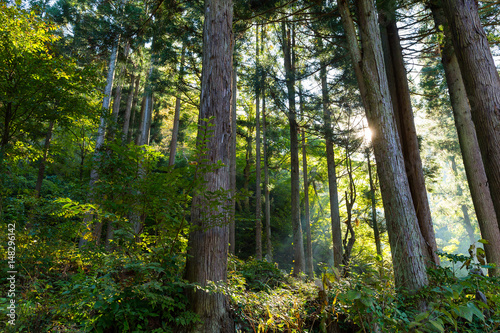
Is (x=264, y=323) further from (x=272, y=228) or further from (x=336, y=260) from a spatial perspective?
(x=272, y=228)

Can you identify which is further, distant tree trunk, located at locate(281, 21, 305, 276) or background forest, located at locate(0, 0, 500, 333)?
distant tree trunk, located at locate(281, 21, 305, 276)

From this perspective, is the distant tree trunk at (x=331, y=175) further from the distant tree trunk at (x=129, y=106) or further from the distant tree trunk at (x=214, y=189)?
the distant tree trunk at (x=129, y=106)

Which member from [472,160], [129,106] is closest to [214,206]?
[472,160]

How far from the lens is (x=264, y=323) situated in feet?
9.09

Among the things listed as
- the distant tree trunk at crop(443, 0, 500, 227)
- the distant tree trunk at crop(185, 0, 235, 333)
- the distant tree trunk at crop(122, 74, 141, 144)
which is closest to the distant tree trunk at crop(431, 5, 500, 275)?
the distant tree trunk at crop(443, 0, 500, 227)

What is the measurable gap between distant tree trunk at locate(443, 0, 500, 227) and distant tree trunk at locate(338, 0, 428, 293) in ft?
3.20

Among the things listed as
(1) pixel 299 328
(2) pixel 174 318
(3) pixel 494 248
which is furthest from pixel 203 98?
(3) pixel 494 248

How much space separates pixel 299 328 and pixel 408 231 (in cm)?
205

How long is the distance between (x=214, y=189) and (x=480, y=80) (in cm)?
358

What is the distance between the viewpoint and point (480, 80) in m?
3.27

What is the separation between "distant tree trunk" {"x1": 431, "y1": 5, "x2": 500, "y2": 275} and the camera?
4.92 meters

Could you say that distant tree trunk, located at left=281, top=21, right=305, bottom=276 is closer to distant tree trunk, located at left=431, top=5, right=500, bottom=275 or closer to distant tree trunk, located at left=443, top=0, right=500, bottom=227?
distant tree trunk, located at left=431, top=5, right=500, bottom=275

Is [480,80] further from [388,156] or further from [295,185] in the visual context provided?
[295,185]

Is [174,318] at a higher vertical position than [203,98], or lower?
lower
